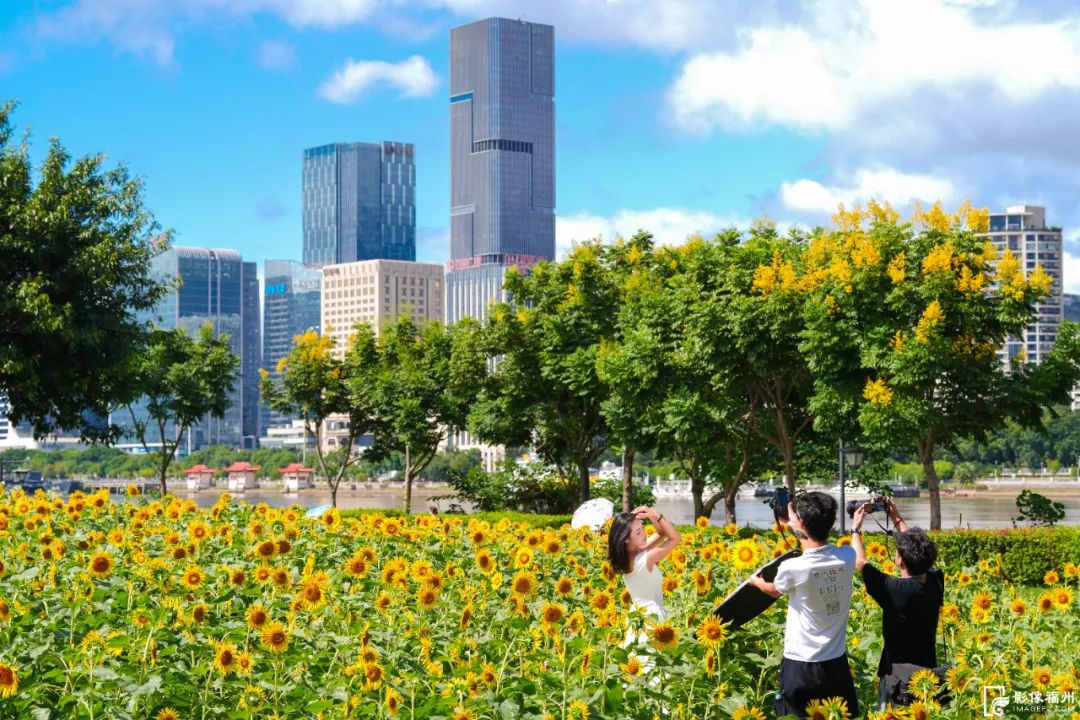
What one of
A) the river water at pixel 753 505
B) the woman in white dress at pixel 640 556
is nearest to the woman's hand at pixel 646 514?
the woman in white dress at pixel 640 556

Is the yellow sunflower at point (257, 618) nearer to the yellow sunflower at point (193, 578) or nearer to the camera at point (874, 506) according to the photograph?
the yellow sunflower at point (193, 578)

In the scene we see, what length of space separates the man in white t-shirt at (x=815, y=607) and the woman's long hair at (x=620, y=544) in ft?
2.73

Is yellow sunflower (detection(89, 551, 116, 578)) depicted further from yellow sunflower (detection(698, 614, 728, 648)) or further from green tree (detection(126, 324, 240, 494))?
green tree (detection(126, 324, 240, 494))

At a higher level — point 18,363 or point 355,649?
point 18,363

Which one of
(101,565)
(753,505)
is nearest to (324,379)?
(101,565)

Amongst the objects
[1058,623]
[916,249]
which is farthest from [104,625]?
[916,249]

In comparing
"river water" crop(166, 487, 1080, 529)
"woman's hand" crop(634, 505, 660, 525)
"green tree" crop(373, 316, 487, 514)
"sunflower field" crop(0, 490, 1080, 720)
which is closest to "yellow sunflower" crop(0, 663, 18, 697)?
"sunflower field" crop(0, 490, 1080, 720)

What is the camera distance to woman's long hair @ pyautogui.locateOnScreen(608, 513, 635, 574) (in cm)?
677

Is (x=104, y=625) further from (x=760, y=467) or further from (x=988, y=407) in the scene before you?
(x=760, y=467)

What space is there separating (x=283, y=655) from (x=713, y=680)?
204 centimetres

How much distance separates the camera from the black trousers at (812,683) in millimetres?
6102

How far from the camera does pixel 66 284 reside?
2241 centimetres

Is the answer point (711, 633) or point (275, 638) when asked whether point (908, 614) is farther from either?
point (275, 638)

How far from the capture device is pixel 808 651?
241 inches
